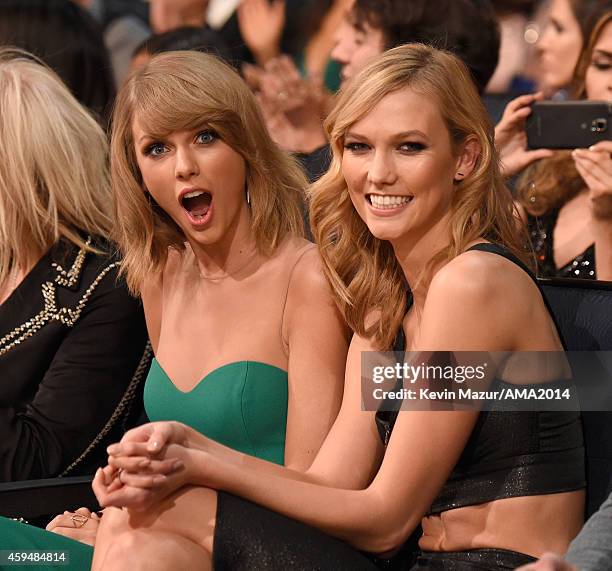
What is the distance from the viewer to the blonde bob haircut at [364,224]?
2184mm

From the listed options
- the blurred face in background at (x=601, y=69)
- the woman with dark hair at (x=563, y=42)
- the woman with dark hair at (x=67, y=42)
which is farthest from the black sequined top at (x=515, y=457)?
the woman with dark hair at (x=563, y=42)

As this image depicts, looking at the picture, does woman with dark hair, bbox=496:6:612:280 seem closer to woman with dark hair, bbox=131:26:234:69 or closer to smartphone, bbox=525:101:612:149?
smartphone, bbox=525:101:612:149

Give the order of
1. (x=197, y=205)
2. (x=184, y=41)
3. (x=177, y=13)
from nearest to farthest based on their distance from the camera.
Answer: (x=197, y=205) < (x=184, y=41) < (x=177, y=13)

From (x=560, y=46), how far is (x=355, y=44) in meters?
0.80

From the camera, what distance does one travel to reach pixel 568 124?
2893mm

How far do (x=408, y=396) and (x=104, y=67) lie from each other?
1749mm

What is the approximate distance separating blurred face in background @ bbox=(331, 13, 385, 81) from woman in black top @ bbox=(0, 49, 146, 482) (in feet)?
2.72

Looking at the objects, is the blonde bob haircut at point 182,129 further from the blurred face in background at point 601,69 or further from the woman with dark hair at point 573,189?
the blurred face in background at point 601,69

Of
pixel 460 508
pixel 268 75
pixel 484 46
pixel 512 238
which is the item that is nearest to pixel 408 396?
pixel 460 508

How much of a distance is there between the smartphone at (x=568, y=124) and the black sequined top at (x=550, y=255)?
0.63 ft

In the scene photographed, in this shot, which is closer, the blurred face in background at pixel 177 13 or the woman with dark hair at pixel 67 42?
the woman with dark hair at pixel 67 42

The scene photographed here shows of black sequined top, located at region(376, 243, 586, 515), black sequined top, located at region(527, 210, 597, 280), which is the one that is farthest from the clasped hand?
black sequined top, located at region(527, 210, 597, 280)

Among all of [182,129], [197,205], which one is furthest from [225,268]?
[182,129]

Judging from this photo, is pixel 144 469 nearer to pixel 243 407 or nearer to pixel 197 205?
pixel 243 407
